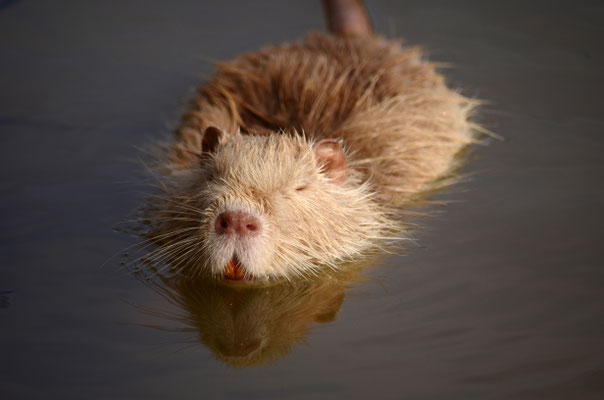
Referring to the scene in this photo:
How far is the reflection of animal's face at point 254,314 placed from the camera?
2660 millimetres

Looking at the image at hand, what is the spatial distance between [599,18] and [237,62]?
8.72ft

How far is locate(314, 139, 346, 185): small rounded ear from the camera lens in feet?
9.85

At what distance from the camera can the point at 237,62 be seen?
409 centimetres

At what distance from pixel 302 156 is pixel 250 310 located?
0.61 meters

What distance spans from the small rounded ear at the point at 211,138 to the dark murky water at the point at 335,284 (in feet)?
1.81

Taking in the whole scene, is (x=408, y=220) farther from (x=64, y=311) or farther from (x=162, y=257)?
(x=64, y=311)

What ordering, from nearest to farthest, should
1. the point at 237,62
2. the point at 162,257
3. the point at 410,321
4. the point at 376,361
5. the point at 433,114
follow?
the point at 376,361 → the point at 410,321 → the point at 162,257 → the point at 433,114 → the point at 237,62

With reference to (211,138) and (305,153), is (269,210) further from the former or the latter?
(211,138)

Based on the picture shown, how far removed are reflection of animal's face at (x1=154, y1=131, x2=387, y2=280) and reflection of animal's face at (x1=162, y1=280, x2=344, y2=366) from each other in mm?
95

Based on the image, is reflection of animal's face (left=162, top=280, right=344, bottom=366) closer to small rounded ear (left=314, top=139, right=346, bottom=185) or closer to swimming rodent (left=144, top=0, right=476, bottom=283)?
swimming rodent (left=144, top=0, right=476, bottom=283)

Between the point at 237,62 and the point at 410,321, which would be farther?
the point at 237,62

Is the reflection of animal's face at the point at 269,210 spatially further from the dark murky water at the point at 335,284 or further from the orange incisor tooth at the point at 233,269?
the dark murky water at the point at 335,284

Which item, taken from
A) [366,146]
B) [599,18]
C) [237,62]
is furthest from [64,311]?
[599,18]

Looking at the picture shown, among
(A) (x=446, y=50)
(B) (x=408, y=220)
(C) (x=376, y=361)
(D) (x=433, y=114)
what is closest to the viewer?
(C) (x=376, y=361)
